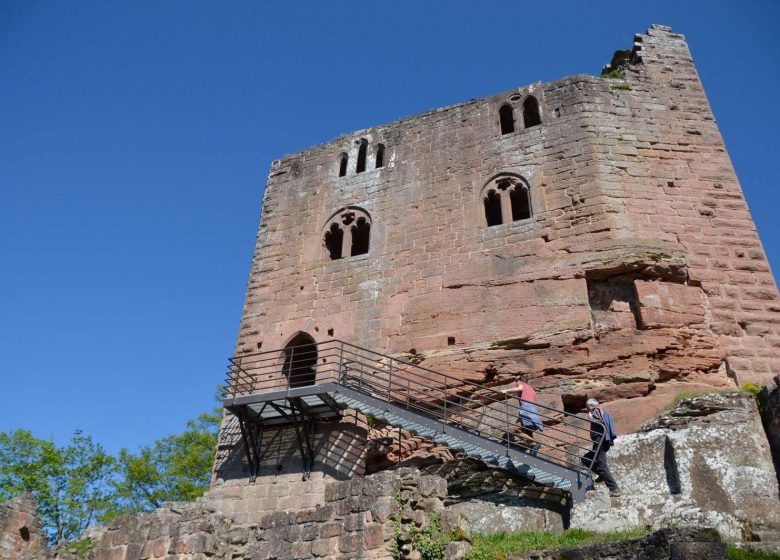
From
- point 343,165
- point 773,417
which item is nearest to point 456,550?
A: point 773,417

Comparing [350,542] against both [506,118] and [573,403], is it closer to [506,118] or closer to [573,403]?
[573,403]

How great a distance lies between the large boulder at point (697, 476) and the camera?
9.20 m

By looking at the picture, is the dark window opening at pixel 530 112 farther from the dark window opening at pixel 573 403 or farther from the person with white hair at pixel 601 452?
the person with white hair at pixel 601 452

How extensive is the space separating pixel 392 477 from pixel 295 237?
401 inches

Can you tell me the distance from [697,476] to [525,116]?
1022 cm

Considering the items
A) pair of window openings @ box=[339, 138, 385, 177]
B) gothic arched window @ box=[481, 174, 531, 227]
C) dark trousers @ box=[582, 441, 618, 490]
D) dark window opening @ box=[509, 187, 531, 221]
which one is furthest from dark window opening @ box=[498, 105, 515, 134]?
dark trousers @ box=[582, 441, 618, 490]

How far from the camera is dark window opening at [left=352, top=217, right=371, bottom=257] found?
17.4m

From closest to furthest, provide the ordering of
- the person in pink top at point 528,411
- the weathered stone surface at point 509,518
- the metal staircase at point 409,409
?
the weathered stone surface at point 509,518 < the metal staircase at point 409,409 < the person in pink top at point 528,411

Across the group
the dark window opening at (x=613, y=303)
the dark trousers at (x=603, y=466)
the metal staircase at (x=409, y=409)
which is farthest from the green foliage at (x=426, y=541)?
the dark window opening at (x=613, y=303)

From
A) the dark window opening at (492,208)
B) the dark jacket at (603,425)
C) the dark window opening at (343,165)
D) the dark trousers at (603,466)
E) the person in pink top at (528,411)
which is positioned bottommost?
the dark trousers at (603,466)

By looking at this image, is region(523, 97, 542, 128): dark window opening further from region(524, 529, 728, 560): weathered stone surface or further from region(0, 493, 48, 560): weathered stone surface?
region(0, 493, 48, 560): weathered stone surface

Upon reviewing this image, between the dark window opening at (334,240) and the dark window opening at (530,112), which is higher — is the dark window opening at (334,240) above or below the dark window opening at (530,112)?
below

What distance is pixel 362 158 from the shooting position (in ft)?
61.6

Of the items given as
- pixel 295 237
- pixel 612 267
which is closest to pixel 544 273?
pixel 612 267
